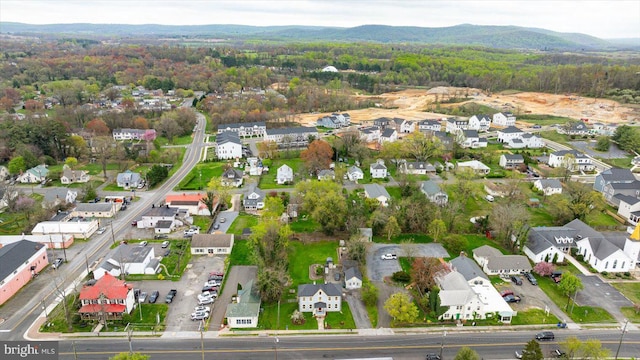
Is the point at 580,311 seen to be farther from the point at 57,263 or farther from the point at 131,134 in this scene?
the point at 131,134

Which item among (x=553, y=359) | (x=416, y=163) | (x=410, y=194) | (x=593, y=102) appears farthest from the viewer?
(x=593, y=102)

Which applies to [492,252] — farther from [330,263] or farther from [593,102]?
[593,102]

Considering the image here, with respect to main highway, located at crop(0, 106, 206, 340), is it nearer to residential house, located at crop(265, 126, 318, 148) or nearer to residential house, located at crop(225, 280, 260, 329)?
residential house, located at crop(225, 280, 260, 329)

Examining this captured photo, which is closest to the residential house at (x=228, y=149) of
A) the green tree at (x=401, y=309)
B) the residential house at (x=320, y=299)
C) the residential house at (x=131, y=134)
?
the residential house at (x=131, y=134)

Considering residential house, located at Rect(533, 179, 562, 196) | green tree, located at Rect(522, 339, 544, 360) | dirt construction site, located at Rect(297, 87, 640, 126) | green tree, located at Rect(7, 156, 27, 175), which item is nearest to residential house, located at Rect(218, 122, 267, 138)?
dirt construction site, located at Rect(297, 87, 640, 126)

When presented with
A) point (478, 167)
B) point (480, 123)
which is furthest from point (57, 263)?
point (480, 123)

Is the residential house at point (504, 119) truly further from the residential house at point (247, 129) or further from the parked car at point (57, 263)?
the parked car at point (57, 263)

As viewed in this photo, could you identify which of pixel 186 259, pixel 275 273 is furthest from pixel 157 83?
pixel 275 273
